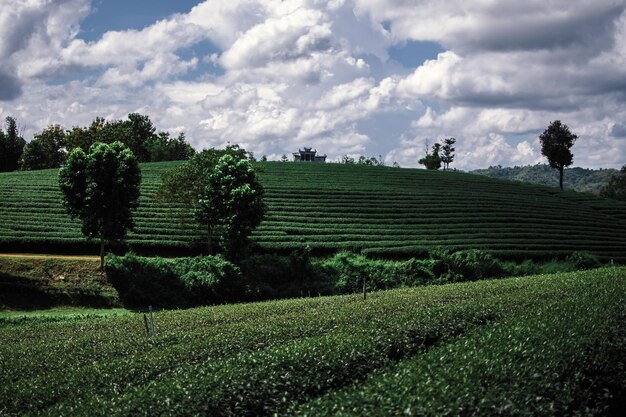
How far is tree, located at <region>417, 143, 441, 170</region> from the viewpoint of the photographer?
12131 cm

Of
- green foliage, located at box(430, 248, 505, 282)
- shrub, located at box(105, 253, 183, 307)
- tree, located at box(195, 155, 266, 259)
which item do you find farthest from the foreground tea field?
tree, located at box(195, 155, 266, 259)

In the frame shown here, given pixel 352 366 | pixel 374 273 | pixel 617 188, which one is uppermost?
pixel 617 188

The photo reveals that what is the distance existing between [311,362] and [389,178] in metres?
69.5

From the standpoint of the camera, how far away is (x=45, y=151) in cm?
10169

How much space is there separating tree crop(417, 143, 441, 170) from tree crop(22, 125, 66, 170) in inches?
2822

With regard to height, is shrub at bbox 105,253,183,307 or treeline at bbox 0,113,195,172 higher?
treeline at bbox 0,113,195,172

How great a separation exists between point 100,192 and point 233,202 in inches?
361

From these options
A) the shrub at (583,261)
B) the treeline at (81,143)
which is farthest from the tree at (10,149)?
the shrub at (583,261)

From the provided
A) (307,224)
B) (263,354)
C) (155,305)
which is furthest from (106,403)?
(307,224)

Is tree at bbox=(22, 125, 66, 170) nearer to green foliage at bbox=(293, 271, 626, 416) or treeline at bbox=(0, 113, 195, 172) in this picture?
treeline at bbox=(0, 113, 195, 172)

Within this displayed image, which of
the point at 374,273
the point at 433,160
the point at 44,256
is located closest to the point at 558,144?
the point at 433,160

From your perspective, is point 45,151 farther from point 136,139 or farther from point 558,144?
point 558,144

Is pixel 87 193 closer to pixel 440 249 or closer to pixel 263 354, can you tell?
pixel 440 249

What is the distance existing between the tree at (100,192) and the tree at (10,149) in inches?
2955
